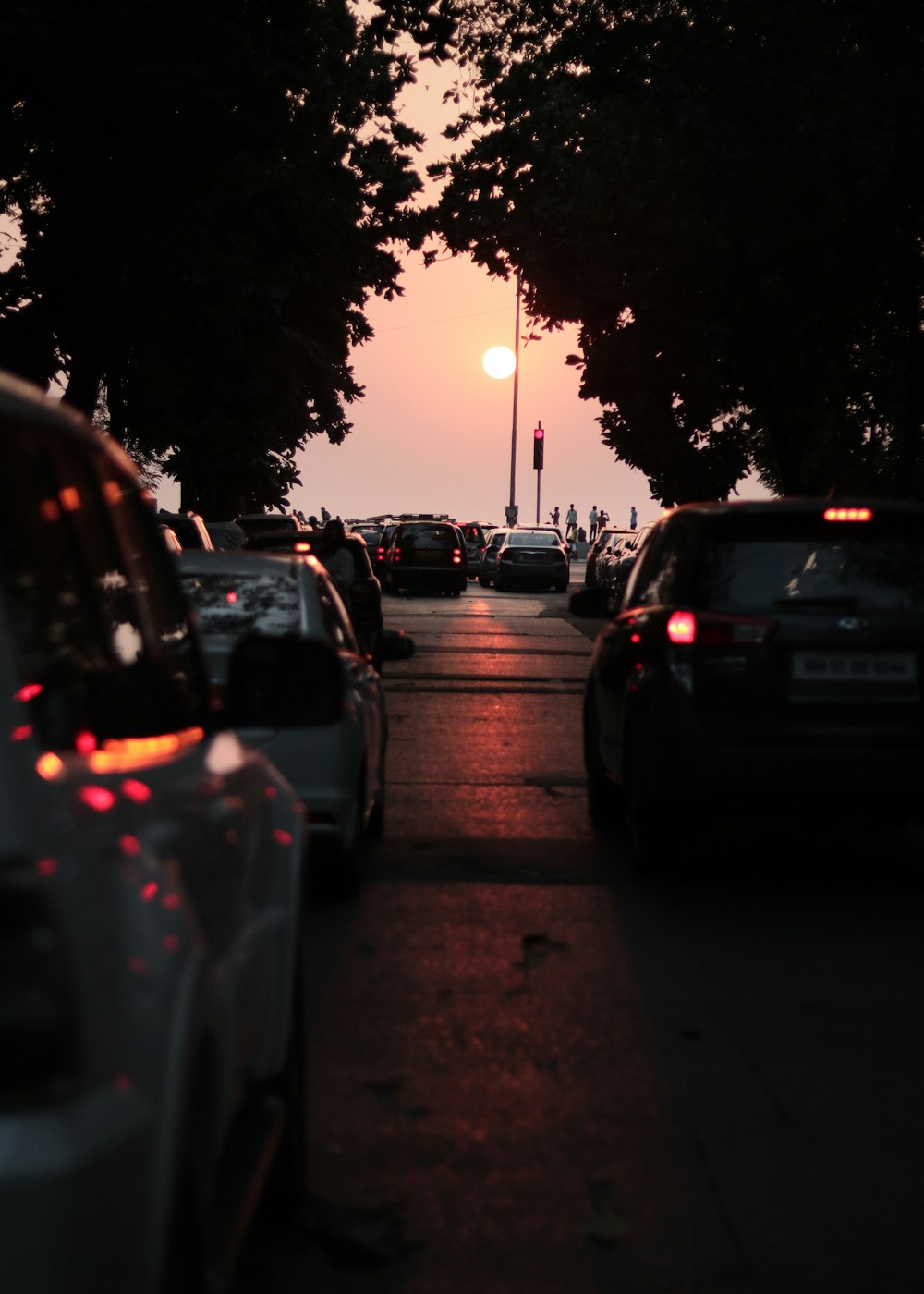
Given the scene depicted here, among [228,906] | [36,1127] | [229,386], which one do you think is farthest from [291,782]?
[229,386]

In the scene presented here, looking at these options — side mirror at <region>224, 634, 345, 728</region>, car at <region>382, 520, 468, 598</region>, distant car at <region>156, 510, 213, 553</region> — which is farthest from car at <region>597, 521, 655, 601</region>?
side mirror at <region>224, 634, 345, 728</region>

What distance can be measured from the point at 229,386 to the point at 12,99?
21.9 m

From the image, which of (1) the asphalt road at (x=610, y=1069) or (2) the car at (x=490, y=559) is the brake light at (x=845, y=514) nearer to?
(1) the asphalt road at (x=610, y=1069)

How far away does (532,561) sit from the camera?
53.2 meters

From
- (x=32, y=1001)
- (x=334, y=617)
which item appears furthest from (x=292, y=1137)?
(x=334, y=617)

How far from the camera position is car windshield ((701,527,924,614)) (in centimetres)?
929

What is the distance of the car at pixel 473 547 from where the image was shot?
62000mm

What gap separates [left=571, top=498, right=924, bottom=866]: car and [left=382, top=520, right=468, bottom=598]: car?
127 feet

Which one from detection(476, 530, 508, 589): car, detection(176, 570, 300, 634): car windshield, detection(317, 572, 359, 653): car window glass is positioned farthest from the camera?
detection(476, 530, 508, 589): car

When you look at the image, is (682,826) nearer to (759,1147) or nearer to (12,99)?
(759,1147)

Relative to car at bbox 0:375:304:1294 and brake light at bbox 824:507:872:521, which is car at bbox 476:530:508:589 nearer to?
brake light at bbox 824:507:872:521

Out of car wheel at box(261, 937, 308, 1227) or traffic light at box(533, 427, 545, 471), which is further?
traffic light at box(533, 427, 545, 471)

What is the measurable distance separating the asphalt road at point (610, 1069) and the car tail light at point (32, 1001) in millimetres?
2054

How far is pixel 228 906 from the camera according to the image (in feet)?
11.6
